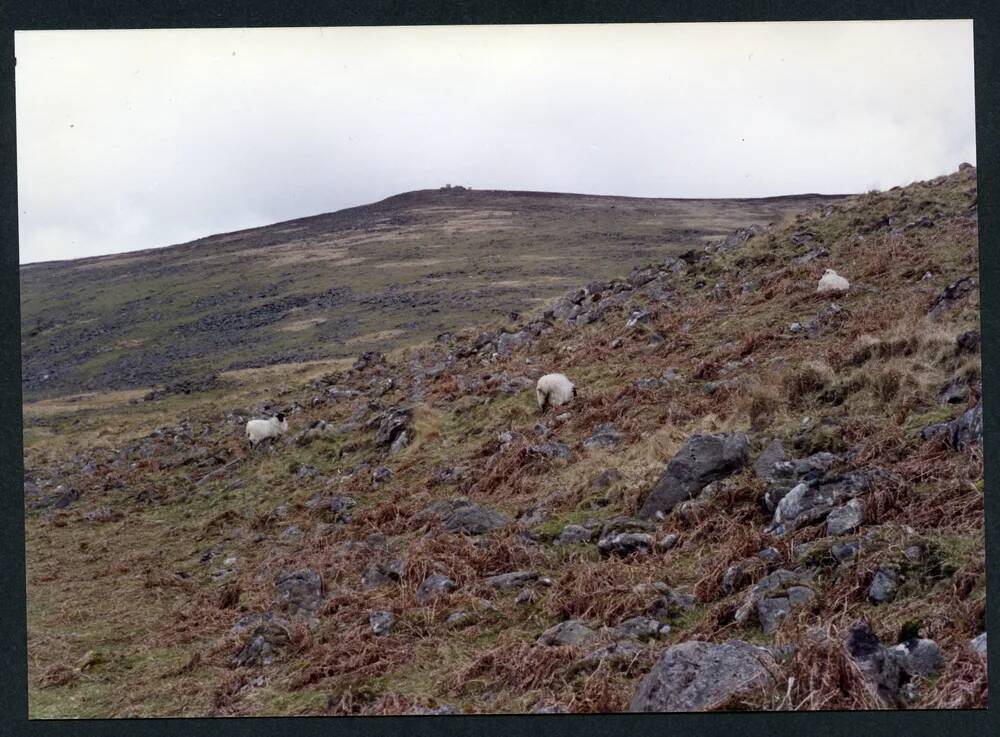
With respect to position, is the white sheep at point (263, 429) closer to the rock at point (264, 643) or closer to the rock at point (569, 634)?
the rock at point (264, 643)

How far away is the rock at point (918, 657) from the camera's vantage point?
4.85 metres

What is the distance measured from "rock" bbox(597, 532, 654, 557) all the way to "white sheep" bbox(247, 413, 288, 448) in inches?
349

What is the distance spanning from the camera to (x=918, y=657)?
486 centimetres

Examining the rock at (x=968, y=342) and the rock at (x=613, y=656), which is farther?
the rock at (x=968, y=342)

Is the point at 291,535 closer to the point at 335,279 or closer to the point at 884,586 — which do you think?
the point at 884,586

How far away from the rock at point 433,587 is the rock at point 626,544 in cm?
139

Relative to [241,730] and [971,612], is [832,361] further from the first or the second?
[241,730]

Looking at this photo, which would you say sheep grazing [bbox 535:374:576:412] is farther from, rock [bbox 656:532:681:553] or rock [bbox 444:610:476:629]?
rock [bbox 444:610:476:629]

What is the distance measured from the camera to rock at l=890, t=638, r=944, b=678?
485 cm

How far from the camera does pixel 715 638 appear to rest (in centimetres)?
532

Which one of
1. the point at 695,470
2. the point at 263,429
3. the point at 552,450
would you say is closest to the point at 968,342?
the point at 695,470

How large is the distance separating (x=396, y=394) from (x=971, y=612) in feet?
35.4

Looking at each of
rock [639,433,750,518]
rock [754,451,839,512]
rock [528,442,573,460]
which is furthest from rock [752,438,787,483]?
rock [528,442,573,460]

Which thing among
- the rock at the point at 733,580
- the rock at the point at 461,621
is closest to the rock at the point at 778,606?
the rock at the point at 733,580
